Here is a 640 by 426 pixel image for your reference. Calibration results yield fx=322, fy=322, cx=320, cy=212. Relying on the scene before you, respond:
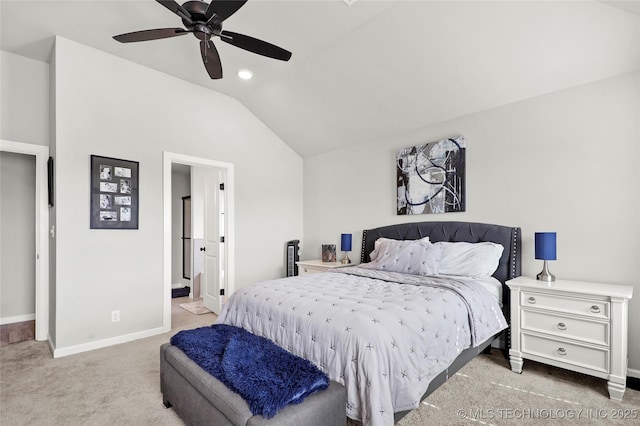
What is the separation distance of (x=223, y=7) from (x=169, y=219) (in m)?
2.54

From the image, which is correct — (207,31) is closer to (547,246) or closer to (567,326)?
(547,246)

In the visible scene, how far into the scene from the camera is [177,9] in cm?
201

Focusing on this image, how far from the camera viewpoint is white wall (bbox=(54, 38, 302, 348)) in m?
3.12

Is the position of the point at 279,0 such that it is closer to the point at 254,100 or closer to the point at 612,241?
the point at 254,100

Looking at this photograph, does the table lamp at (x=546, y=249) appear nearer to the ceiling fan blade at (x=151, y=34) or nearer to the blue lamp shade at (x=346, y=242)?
the blue lamp shade at (x=346, y=242)

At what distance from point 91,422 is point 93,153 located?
248 centimetres

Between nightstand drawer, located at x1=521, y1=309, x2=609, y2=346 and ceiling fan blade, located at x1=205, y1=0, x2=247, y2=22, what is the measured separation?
120 inches

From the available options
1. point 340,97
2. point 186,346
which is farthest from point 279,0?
point 186,346

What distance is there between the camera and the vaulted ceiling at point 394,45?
2447mm

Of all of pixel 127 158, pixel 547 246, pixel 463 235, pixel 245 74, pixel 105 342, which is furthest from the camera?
pixel 245 74

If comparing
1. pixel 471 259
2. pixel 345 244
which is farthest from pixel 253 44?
pixel 345 244

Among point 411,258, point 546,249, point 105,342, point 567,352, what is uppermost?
point 546,249

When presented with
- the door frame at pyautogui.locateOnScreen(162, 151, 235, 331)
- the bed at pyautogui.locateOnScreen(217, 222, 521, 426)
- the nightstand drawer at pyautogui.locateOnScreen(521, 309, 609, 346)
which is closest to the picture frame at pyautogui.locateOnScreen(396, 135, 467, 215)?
the bed at pyautogui.locateOnScreen(217, 222, 521, 426)

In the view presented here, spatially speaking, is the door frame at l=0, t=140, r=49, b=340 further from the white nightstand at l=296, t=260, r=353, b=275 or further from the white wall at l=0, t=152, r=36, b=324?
the white nightstand at l=296, t=260, r=353, b=275
